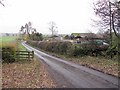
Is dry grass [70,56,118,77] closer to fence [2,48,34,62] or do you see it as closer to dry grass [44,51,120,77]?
dry grass [44,51,120,77]

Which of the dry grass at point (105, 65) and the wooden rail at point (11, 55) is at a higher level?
the wooden rail at point (11, 55)

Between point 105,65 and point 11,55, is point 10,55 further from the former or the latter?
point 105,65

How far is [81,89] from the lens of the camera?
1103cm

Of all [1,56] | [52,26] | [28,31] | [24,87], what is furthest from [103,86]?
[28,31]

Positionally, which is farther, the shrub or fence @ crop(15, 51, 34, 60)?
fence @ crop(15, 51, 34, 60)

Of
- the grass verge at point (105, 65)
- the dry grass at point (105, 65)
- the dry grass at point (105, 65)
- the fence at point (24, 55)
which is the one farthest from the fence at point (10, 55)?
the dry grass at point (105, 65)

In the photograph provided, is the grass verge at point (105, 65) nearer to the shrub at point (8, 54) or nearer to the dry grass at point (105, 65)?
the dry grass at point (105, 65)

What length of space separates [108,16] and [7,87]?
18289 mm

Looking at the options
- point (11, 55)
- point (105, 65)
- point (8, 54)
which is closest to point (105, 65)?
point (105, 65)

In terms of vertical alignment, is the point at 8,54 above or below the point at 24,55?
above

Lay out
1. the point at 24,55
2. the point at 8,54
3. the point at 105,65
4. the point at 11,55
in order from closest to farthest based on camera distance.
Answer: the point at 105,65
the point at 8,54
the point at 11,55
the point at 24,55

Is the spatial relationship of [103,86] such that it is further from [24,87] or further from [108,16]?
[108,16]

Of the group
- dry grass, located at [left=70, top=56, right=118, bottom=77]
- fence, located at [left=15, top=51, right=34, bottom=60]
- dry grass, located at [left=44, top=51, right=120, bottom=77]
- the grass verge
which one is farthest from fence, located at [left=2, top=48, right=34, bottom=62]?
dry grass, located at [left=70, top=56, right=118, bottom=77]

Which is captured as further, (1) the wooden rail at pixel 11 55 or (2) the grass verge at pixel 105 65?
(1) the wooden rail at pixel 11 55
